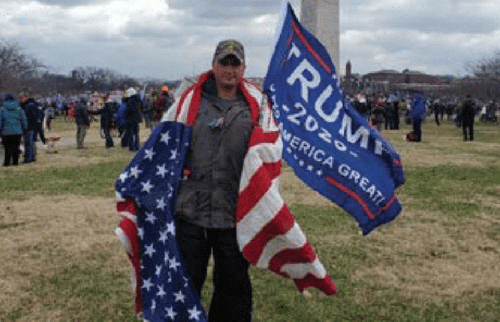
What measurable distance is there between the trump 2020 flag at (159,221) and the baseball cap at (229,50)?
1.48 feet

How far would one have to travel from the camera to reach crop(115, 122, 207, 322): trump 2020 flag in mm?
3311

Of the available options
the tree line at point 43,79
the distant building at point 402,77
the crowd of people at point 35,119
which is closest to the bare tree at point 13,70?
the tree line at point 43,79

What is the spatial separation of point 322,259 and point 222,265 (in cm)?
270

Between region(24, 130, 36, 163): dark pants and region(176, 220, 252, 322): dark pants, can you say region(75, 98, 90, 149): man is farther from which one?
region(176, 220, 252, 322): dark pants

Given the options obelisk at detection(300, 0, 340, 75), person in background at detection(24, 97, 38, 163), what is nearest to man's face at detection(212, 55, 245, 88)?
person in background at detection(24, 97, 38, 163)

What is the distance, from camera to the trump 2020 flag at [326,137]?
3.90m

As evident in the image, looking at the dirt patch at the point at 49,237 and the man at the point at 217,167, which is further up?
the man at the point at 217,167

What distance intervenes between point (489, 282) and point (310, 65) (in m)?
2.82

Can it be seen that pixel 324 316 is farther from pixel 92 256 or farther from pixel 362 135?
pixel 92 256

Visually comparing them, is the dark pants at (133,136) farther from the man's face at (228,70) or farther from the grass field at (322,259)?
the man's face at (228,70)

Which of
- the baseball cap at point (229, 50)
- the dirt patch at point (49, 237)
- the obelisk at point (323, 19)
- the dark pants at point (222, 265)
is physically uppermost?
the obelisk at point (323, 19)

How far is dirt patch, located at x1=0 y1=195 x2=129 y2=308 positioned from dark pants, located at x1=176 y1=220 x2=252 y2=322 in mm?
2128

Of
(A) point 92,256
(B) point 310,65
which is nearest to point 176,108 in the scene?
(B) point 310,65

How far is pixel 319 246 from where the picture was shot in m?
6.45
